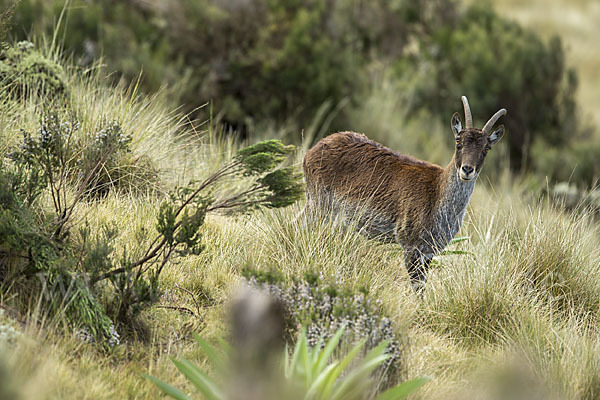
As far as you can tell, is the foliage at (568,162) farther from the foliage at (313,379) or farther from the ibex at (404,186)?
the foliage at (313,379)

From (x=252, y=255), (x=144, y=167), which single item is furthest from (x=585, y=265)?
(x=144, y=167)

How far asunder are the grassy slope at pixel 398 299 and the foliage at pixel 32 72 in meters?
0.28

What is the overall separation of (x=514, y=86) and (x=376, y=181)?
931 cm

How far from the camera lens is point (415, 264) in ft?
17.6

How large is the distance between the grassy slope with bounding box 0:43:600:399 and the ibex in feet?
0.68

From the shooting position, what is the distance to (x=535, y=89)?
1440cm

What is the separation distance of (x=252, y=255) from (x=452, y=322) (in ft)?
4.79

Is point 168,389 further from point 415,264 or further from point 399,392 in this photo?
point 415,264

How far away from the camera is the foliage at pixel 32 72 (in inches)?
262

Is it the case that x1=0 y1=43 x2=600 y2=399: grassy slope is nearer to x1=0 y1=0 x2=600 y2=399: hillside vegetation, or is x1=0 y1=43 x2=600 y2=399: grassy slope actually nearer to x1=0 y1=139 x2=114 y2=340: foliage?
x1=0 y1=0 x2=600 y2=399: hillside vegetation

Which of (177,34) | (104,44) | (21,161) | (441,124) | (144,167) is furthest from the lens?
(441,124)

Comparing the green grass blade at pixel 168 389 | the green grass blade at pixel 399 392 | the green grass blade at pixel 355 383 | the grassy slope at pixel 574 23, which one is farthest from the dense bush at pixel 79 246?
the grassy slope at pixel 574 23

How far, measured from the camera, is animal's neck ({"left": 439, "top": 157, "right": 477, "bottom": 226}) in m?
5.32

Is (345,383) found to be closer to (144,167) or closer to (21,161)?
(21,161)
